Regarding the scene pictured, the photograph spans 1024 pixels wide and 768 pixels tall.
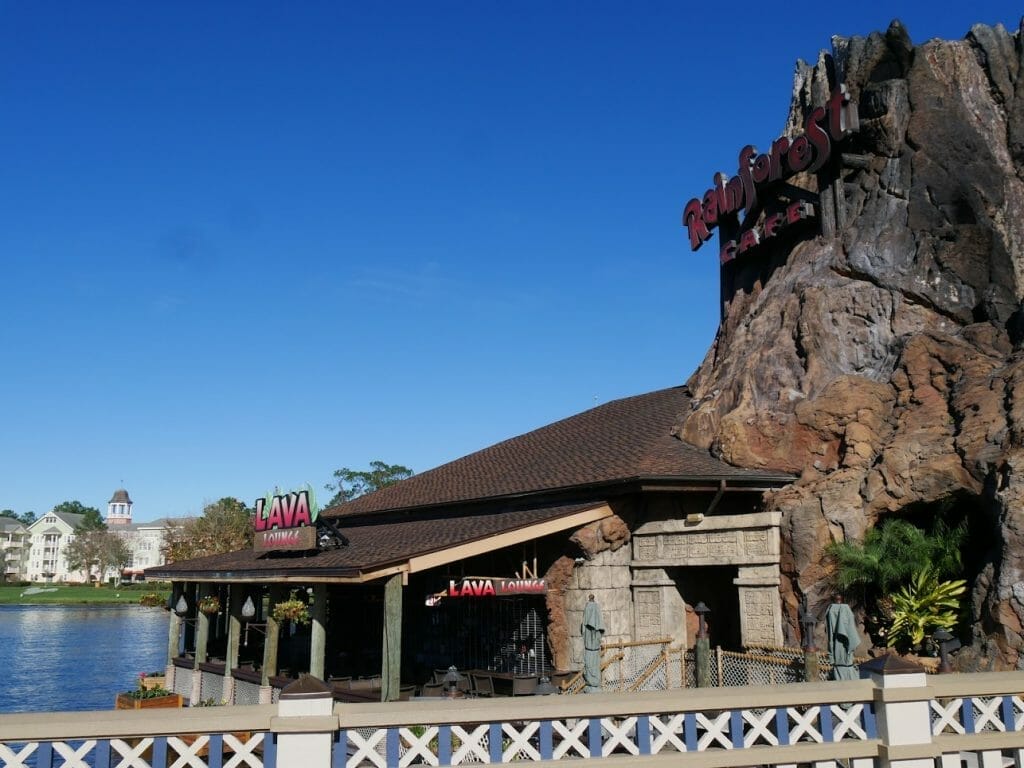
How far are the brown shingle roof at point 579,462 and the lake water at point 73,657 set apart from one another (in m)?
8.90

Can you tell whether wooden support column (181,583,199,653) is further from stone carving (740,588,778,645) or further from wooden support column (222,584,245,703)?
stone carving (740,588,778,645)

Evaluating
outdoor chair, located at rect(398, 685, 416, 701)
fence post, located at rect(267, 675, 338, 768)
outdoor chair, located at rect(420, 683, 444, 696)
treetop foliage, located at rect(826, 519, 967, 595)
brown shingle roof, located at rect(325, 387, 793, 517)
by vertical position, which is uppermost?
brown shingle roof, located at rect(325, 387, 793, 517)

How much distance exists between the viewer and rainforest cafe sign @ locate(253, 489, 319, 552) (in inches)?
757

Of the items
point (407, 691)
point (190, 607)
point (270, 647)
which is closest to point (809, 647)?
point (407, 691)

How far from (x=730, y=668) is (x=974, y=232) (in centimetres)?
1086

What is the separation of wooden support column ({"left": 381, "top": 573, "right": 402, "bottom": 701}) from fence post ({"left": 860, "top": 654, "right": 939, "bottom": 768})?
356 inches

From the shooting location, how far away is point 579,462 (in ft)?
71.5

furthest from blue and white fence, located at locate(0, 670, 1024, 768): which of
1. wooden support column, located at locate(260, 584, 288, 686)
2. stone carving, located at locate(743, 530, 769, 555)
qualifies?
wooden support column, located at locate(260, 584, 288, 686)

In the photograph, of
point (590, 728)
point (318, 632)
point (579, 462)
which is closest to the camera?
point (590, 728)

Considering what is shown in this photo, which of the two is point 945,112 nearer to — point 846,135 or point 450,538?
point 846,135

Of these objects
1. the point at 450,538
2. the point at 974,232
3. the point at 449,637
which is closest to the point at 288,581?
the point at 450,538

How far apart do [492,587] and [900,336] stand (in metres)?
10.1

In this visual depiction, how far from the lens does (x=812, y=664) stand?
527 inches

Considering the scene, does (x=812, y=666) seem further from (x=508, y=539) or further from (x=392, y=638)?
→ (x=392, y=638)
